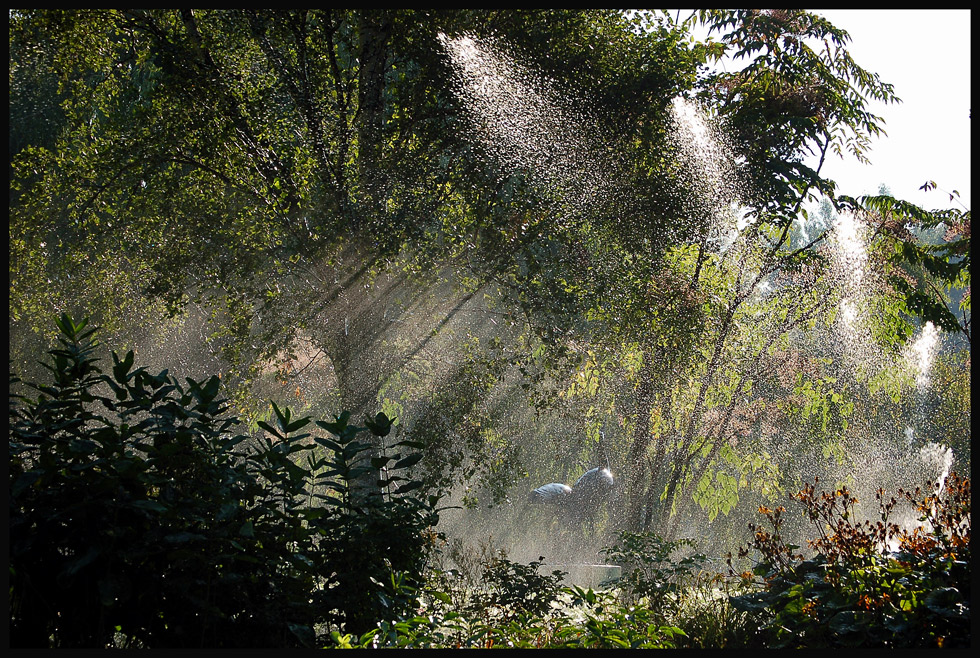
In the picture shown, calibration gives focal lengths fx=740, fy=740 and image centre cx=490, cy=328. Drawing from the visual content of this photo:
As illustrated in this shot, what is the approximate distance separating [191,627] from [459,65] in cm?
406

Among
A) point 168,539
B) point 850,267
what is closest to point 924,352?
point 850,267

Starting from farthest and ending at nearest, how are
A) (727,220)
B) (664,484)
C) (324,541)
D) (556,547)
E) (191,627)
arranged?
(556,547)
(664,484)
(727,220)
(324,541)
(191,627)

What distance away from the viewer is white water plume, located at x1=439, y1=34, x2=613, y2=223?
5.04 metres

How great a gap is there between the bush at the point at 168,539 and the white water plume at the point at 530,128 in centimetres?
353

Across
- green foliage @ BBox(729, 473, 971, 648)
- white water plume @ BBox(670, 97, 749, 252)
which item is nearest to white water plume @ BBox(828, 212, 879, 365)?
white water plume @ BBox(670, 97, 749, 252)

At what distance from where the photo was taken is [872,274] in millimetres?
7105

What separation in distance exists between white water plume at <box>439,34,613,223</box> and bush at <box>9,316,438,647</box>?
3528 mm

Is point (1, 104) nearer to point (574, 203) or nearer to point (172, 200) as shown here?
point (172, 200)

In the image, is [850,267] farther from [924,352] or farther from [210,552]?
[210,552]

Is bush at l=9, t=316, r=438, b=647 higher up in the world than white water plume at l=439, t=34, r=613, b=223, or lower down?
lower down

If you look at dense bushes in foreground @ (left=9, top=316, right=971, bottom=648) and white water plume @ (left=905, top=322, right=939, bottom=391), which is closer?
dense bushes in foreground @ (left=9, top=316, right=971, bottom=648)

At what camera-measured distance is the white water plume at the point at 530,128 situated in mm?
5035

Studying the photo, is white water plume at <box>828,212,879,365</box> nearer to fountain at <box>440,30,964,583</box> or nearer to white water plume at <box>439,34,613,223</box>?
fountain at <box>440,30,964,583</box>

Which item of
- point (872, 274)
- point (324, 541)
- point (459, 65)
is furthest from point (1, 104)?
point (872, 274)
